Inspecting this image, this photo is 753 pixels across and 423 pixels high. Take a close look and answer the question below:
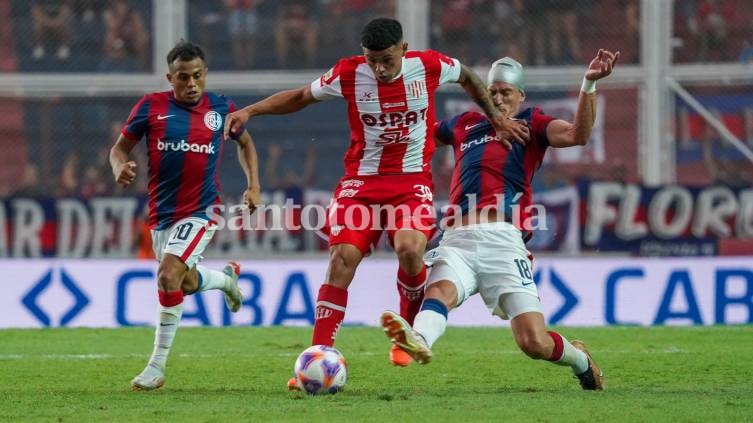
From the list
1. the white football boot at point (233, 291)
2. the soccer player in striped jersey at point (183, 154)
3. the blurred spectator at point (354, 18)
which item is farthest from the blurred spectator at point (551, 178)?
the soccer player in striped jersey at point (183, 154)

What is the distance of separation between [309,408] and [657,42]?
33.8 feet

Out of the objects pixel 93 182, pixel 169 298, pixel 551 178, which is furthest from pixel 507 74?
pixel 93 182

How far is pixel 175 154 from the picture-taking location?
8.59 m

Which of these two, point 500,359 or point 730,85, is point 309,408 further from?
point 730,85

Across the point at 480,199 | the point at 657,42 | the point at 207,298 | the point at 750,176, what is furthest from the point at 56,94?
the point at 480,199

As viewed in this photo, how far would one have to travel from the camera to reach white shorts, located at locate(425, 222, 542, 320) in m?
7.40

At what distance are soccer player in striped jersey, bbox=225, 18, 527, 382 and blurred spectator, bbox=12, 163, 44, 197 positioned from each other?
8.76m

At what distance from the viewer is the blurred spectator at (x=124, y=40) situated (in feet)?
52.4

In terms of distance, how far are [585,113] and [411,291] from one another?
Result: 1.45 meters

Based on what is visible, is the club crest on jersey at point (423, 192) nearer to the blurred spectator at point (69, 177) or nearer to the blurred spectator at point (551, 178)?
the blurred spectator at point (551, 178)

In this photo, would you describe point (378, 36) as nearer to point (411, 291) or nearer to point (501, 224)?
point (501, 224)

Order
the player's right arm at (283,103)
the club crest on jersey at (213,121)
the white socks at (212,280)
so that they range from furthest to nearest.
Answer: the white socks at (212,280) → the club crest on jersey at (213,121) → the player's right arm at (283,103)

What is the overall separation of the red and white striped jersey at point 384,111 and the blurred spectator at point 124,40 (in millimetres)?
8671

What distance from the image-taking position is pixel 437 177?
15648mm
